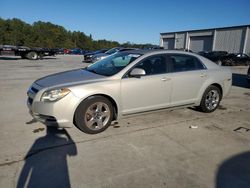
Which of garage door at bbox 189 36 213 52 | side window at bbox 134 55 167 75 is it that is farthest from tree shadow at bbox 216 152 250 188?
garage door at bbox 189 36 213 52

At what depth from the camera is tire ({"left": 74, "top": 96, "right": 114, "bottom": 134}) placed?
4195 millimetres

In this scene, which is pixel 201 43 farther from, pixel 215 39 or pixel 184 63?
pixel 184 63

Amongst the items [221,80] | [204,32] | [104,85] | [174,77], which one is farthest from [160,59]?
[204,32]

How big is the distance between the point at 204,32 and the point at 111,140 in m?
40.5

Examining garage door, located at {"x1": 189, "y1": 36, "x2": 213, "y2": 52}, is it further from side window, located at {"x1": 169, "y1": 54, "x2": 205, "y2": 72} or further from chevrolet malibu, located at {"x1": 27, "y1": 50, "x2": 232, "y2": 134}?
chevrolet malibu, located at {"x1": 27, "y1": 50, "x2": 232, "y2": 134}

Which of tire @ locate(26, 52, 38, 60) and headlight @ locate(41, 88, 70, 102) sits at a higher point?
headlight @ locate(41, 88, 70, 102)

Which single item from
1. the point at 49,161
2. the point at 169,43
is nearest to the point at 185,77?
the point at 49,161

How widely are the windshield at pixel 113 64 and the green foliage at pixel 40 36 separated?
5641cm

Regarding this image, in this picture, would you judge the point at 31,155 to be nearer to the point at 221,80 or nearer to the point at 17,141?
the point at 17,141

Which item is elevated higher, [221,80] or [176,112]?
[221,80]

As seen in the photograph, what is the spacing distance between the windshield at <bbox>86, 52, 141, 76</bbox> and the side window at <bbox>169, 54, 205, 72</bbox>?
2.77 feet

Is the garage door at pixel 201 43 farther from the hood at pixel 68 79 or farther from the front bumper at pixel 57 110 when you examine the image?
the front bumper at pixel 57 110

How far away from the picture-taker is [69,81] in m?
4.38

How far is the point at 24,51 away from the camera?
23109 mm
